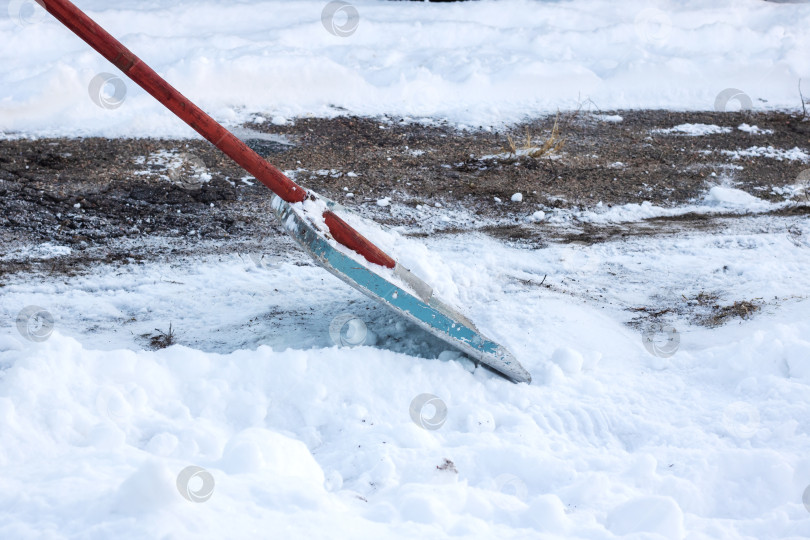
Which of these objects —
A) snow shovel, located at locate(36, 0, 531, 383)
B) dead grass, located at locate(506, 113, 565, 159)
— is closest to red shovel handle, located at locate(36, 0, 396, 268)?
snow shovel, located at locate(36, 0, 531, 383)

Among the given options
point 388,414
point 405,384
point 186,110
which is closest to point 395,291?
point 405,384

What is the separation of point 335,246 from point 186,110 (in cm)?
94

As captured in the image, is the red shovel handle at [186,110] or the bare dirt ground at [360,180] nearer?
the red shovel handle at [186,110]

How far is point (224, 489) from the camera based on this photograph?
2258mm

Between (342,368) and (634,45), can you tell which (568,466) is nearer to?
(342,368)

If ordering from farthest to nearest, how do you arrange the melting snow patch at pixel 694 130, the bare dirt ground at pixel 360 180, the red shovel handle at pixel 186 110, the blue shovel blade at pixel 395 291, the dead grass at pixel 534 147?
the melting snow patch at pixel 694 130 < the dead grass at pixel 534 147 < the bare dirt ground at pixel 360 180 < the blue shovel blade at pixel 395 291 < the red shovel handle at pixel 186 110

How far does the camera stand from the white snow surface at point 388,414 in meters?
2.28

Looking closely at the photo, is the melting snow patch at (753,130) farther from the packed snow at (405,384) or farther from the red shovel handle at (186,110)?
the red shovel handle at (186,110)

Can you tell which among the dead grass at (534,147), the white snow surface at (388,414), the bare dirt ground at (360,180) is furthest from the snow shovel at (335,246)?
the dead grass at (534,147)

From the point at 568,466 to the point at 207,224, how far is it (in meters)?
3.35

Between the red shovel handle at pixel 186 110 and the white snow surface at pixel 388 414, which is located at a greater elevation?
the red shovel handle at pixel 186 110

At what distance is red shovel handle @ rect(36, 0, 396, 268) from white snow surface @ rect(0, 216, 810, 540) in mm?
600

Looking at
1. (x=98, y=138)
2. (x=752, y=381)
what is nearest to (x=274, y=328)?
(x=752, y=381)

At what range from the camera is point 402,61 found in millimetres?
8562
